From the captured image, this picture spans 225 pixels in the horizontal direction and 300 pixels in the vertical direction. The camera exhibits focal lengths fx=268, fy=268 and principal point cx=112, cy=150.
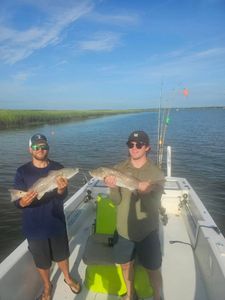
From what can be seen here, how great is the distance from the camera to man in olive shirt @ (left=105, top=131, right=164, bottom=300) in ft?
10.9

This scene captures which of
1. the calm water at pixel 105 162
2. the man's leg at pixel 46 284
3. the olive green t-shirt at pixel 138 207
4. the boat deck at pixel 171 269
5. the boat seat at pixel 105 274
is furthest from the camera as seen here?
the calm water at pixel 105 162

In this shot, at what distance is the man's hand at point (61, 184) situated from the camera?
3.45 meters

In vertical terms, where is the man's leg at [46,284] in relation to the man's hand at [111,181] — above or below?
below

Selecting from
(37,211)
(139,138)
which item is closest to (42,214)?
(37,211)

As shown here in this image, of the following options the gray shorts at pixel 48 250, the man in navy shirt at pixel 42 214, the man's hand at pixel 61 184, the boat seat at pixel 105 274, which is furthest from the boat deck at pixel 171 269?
the man's hand at pixel 61 184

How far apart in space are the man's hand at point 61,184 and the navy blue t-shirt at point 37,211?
13 cm

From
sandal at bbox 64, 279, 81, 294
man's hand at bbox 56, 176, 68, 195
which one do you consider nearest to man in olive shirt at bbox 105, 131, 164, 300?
man's hand at bbox 56, 176, 68, 195

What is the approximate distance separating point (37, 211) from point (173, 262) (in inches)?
102

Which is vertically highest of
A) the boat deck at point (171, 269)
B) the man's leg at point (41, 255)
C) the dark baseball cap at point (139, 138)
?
the dark baseball cap at point (139, 138)

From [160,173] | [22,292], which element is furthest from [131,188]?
[22,292]

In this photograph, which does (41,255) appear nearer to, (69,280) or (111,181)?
(69,280)

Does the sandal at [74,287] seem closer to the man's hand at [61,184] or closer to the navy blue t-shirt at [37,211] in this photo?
the navy blue t-shirt at [37,211]

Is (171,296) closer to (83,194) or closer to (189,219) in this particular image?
(189,219)

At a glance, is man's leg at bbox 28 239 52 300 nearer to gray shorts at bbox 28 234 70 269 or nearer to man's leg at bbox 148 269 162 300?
gray shorts at bbox 28 234 70 269
